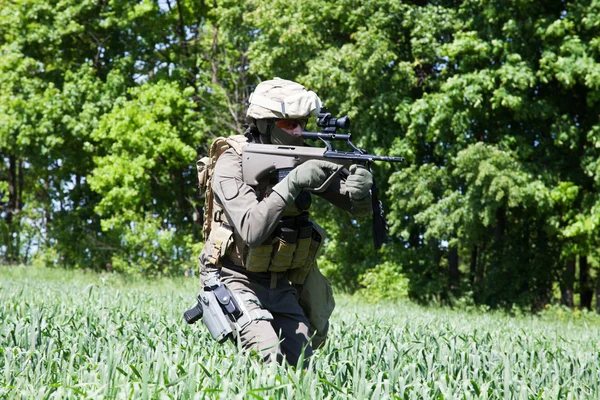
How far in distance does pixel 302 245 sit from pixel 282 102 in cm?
75

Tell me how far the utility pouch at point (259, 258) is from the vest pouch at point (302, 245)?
0.16 metres

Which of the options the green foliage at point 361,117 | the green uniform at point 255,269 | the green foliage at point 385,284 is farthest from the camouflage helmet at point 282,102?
the green foliage at point 385,284

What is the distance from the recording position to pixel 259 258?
381 cm

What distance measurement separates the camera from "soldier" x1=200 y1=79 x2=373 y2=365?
3.62 metres

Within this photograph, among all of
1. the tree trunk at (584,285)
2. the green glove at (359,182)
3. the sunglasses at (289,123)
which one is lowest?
the tree trunk at (584,285)

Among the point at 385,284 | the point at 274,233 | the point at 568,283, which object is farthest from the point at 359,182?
the point at 568,283

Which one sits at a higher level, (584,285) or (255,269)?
(255,269)

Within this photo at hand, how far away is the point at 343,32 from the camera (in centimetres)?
1788

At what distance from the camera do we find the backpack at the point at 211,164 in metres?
3.96

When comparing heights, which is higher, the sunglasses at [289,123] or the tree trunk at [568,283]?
the sunglasses at [289,123]

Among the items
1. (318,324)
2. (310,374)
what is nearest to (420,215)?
(318,324)

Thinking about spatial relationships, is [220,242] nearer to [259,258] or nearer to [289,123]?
[259,258]

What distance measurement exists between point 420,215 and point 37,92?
44.9 ft

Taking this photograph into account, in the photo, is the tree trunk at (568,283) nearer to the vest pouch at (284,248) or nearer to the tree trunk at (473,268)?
the tree trunk at (473,268)
